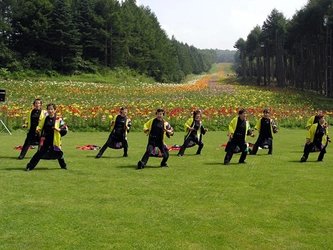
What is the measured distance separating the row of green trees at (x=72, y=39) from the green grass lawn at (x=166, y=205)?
45.1 metres

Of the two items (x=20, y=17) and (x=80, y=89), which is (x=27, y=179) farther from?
(x=20, y=17)

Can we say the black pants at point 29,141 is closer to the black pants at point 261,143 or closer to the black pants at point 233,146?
the black pants at point 233,146

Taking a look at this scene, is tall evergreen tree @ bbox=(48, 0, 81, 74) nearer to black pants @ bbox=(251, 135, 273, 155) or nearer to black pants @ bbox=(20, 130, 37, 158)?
black pants @ bbox=(20, 130, 37, 158)

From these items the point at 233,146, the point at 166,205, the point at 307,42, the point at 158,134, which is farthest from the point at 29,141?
the point at 307,42

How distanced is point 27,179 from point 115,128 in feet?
15.8

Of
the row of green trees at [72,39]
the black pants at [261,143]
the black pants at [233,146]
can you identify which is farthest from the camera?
the row of green trees at [72,39]

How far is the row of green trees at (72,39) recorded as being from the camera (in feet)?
206

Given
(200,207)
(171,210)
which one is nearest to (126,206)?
(171,210)

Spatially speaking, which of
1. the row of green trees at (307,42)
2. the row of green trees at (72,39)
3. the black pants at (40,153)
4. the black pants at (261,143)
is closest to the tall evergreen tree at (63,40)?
the row of green trees at (72,39)

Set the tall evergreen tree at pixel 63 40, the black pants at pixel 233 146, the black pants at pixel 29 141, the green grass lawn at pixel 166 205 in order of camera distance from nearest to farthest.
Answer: the green grass lawn at pixel 166 205
the black pants at pixel 233 146
the black pants at pixel 29 141
the tall evergreen tree at pixel 63 40

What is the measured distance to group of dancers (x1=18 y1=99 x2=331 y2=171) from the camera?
1234cm

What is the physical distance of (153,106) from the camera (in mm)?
31109

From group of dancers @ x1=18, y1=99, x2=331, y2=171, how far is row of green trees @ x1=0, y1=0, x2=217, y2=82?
41134 millimetres

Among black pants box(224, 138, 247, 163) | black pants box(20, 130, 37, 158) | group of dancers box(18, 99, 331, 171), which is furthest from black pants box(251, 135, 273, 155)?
black pants box(20, 130, 37, 158)
